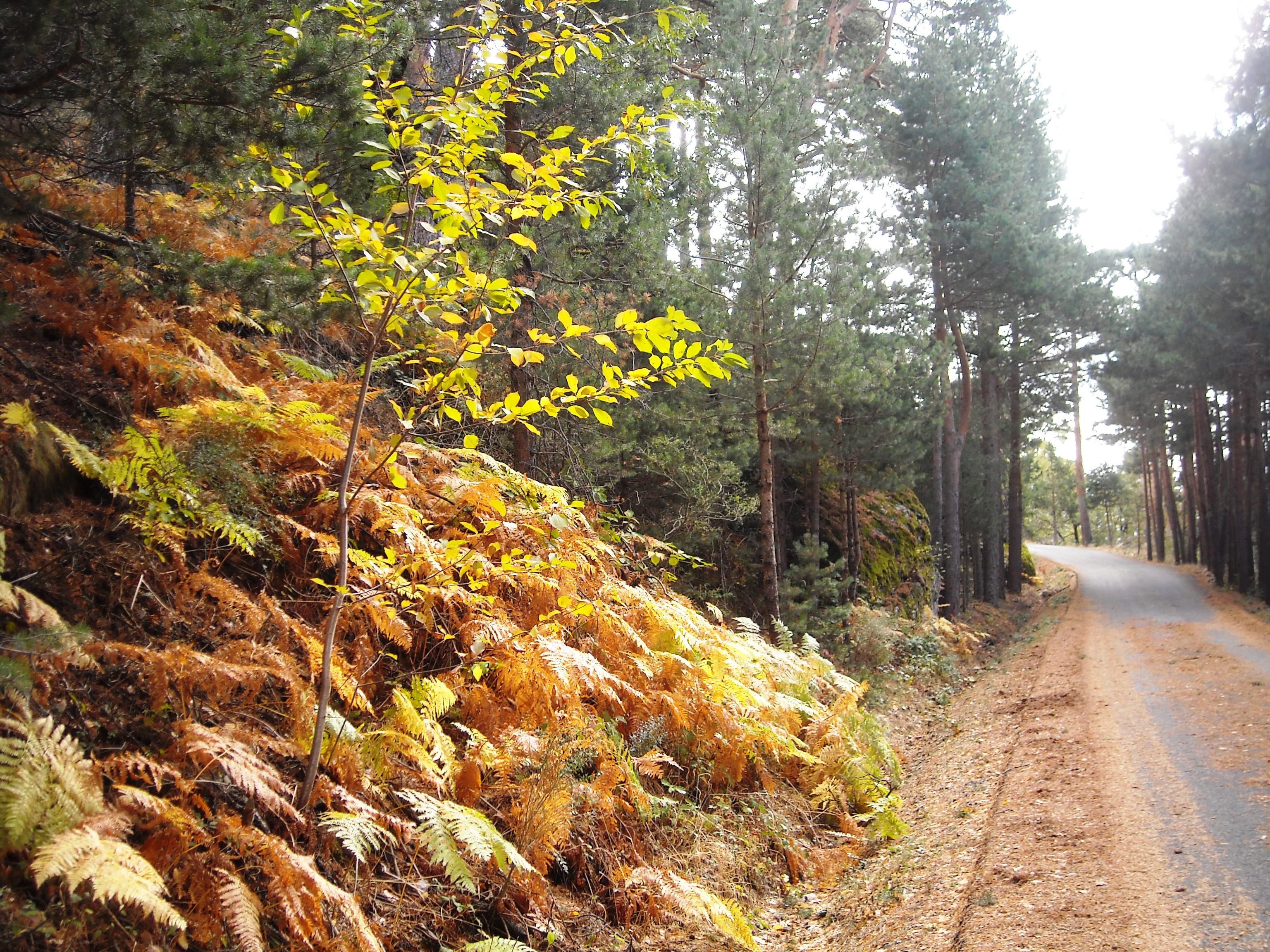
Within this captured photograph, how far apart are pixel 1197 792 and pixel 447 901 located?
248 inches

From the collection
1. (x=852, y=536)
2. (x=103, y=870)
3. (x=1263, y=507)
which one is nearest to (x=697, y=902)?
(x=103, y=870)

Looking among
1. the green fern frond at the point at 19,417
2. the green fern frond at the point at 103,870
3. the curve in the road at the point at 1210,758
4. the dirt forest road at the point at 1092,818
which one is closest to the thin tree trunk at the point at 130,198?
the green fern frond at the point at 19,417

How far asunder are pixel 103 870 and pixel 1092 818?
637cm

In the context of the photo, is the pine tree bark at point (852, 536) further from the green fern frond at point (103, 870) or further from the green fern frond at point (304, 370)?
the green fern frond at point (103, 870)

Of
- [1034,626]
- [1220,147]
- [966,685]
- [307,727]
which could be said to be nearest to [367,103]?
[307,727]

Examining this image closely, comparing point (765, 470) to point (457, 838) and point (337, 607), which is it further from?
point (337, 607)

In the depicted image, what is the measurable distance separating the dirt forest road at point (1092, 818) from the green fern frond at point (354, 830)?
8.94ft

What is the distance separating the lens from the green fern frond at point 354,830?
10.4 feet

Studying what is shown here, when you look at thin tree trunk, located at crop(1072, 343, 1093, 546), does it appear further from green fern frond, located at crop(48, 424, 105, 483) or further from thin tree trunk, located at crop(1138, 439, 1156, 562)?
green fern frond, located at crop(48, 424, 105, 483)

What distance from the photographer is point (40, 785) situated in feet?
8.07

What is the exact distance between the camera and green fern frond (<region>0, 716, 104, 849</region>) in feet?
7.70

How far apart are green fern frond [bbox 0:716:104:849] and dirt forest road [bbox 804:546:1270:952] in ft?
12.6

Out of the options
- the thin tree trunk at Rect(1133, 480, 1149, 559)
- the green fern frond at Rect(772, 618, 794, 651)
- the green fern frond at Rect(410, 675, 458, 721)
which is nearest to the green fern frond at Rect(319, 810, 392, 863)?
the green fern frond at Rect(410, 675, 458, 721)

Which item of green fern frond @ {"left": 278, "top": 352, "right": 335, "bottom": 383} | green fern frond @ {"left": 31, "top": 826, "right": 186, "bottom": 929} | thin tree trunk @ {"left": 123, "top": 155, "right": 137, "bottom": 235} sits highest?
thin tree trunk @ {"left": 123, "top": 155, "right": 137, "bottom": 235}
